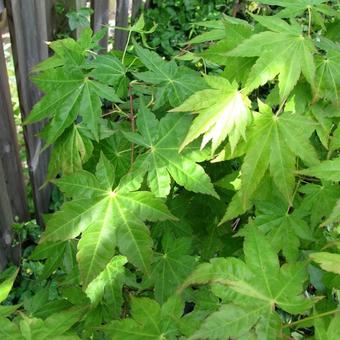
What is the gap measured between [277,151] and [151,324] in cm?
52

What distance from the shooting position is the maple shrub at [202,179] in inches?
39.8

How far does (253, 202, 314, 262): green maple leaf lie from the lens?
1.25 m

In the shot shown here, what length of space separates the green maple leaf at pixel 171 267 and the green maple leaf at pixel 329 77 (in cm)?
58

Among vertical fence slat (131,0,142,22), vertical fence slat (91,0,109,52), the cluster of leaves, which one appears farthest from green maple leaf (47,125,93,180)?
the cluster of leaves

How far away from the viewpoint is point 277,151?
1.12m

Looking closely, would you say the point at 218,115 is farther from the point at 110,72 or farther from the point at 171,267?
the point at 171,267

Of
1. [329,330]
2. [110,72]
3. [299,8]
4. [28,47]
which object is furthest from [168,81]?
[28,47]

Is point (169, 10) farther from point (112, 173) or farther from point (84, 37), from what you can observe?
point (112, 173)

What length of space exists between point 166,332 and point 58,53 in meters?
0.85

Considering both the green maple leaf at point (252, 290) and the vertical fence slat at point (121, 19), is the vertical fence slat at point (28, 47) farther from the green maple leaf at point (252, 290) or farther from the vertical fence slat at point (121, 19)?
the green maple leaf at point (252, 290)

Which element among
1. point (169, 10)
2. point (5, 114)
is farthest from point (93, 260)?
point (169, 10)

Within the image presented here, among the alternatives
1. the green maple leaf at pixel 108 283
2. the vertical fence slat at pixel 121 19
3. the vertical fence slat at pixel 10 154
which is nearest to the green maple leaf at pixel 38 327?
the green maple leaf at pixel 108 283

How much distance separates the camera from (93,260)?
3.67ft

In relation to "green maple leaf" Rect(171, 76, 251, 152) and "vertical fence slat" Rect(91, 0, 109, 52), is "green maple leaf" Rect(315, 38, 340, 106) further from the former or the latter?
"vertical fence slat" Rect(91, 0, 109, 52)
